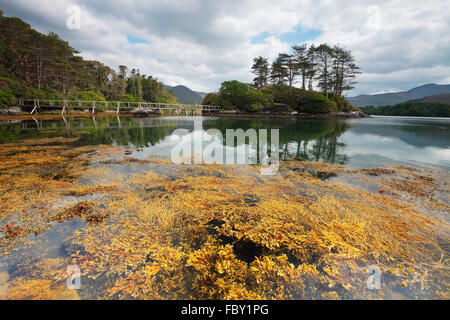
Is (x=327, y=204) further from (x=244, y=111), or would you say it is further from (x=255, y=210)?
(x=244, y=111)

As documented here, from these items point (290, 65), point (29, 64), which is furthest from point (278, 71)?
point (29, 64)

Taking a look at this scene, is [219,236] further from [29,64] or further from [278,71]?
[278,71]

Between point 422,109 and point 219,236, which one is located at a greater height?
point 422,109

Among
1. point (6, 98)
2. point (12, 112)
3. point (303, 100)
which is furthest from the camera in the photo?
point (303, 100)

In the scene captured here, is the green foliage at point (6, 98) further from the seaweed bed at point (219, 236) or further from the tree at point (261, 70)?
the tree at point (261, 70)

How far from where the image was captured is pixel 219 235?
2479mm

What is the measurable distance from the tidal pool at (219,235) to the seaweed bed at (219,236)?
14mm

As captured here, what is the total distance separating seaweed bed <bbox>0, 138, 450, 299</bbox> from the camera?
5.71ft

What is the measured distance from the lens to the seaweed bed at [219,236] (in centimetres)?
174

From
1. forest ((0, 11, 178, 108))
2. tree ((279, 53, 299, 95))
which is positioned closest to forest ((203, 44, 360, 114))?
tree ((279, 53, 299, 95))

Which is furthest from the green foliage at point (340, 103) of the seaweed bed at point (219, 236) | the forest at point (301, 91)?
the seaweed bed at point (219, 236)

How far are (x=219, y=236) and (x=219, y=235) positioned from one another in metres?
0.02
